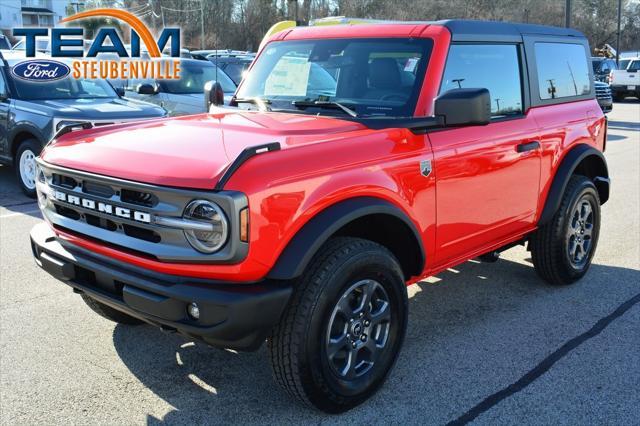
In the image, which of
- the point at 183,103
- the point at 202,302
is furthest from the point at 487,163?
the point at 183,103

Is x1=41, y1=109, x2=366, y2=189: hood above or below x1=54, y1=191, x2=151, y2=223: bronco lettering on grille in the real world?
above

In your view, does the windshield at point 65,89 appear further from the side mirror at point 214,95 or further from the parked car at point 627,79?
the parked car at point 627,79

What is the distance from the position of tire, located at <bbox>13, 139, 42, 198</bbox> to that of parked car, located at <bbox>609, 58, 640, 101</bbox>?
26606mm

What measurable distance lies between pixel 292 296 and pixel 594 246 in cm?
337

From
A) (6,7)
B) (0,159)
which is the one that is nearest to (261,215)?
(0,159)

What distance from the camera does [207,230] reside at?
271cm

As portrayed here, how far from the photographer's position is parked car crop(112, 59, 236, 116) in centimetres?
1094

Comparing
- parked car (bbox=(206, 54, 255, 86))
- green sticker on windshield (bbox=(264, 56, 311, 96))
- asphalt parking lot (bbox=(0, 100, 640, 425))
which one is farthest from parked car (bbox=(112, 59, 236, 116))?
green sticker on windshield (bbox=(264, 56, 311, 96))

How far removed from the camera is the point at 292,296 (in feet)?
9.63

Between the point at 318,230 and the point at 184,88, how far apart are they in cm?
926

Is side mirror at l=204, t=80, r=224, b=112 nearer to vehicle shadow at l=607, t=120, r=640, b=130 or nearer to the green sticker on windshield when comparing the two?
the green sticker on windshield

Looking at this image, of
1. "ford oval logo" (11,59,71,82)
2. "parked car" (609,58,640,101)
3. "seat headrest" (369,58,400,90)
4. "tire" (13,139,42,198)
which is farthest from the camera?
"parked car" (609,58,640,101)

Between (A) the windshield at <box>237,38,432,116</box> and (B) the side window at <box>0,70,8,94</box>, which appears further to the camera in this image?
(B) the side window at <box>0,70,8,94</box>

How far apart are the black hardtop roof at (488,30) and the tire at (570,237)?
1167 mm
